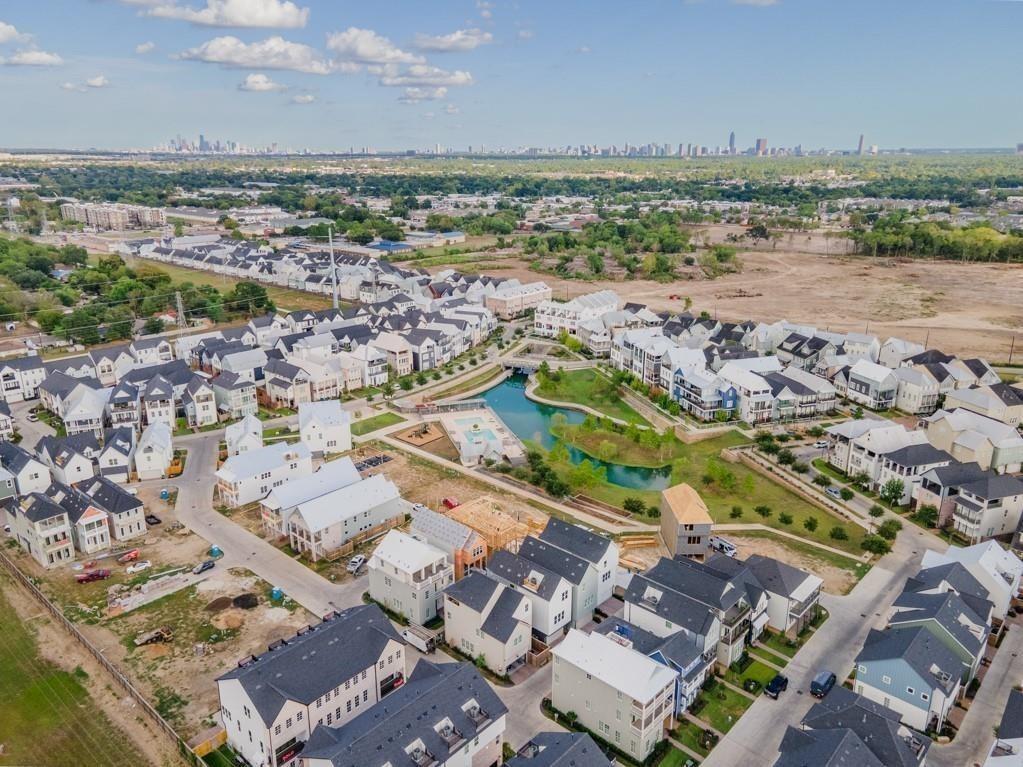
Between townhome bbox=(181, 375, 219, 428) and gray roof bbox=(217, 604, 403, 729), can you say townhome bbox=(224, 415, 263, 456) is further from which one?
gray roof bbox=(217, 604, 403, 729)

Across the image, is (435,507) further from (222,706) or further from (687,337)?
(687,337)

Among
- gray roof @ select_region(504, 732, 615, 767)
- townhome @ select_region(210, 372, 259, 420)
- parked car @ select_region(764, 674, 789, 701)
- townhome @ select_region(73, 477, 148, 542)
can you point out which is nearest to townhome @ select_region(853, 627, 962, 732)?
parked car @ select_region(764, 674, 789, 701)

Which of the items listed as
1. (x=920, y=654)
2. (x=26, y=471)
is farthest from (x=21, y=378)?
(x=920, y=654)

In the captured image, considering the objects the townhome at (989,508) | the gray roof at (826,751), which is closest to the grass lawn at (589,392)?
the townhome at (989,508)

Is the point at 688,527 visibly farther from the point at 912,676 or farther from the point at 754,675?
the point at 912,676

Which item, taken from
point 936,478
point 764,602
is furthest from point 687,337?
point 764,602

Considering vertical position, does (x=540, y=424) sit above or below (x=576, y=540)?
below

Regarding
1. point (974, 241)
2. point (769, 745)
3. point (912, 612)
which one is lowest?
point (769, 745)
